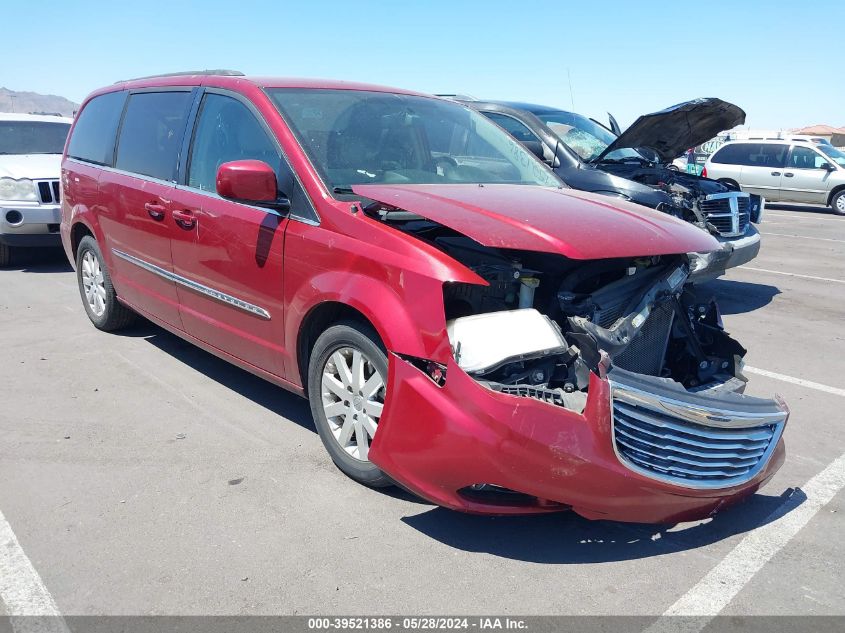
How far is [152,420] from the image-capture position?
14.3 ft

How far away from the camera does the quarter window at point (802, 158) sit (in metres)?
18.0

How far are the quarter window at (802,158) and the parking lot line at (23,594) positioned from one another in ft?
62.8

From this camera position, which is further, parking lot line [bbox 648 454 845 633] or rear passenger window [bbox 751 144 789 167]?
rear passenger window [bbox 751 144 789 167]

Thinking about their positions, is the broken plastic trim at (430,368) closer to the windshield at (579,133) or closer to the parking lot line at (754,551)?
the parking lot line at (754,551)

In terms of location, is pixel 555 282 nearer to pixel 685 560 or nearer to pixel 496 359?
pixel 496 359

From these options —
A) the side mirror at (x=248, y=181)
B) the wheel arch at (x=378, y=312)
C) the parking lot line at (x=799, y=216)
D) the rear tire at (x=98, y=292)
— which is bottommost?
the parking lot line at (x=799, y=216)

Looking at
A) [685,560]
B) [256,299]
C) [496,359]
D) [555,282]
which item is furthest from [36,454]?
[685,560]

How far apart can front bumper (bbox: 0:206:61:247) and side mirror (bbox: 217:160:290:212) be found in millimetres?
5923

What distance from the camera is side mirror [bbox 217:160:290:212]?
357 cm

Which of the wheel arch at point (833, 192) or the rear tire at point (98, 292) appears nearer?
the rear tire at point (98, 292)

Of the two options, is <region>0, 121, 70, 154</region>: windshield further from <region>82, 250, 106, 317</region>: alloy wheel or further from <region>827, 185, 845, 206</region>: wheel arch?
<region>827, 185, 845, 206</region>: wheel arch

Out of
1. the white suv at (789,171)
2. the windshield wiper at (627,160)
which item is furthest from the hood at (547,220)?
the white suv at (789,171)

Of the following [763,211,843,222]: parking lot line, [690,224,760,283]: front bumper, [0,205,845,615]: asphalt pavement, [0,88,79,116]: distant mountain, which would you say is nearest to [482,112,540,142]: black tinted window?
[690,224,760,283]: front bumper

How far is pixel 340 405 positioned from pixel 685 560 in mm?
1657
